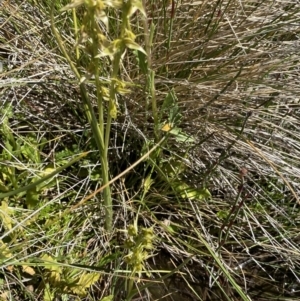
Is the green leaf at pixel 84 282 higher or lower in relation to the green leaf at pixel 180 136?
lower

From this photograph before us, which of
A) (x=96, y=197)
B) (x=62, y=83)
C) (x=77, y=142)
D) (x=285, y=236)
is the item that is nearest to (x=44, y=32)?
(x=62, y=83)

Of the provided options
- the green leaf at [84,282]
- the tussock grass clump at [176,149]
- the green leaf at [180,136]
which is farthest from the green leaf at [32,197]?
the green leaf at [180,136]

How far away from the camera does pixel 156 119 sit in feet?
3.50

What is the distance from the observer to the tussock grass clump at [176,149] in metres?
1.08

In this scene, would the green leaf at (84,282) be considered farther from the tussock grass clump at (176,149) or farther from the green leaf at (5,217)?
the green leaf at (5,217)

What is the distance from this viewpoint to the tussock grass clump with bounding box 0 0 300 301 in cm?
108

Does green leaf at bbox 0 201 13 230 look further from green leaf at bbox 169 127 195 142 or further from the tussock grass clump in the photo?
green leaf at bbox 169 127 195 142

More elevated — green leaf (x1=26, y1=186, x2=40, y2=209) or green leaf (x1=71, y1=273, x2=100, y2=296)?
green leaf (x1=26, y1=186, x2=40, y2=209)

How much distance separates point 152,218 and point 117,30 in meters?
0.38

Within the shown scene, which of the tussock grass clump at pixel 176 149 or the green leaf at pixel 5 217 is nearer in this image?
the green leaf at pixel 5 217

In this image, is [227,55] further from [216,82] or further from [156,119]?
[156,119]

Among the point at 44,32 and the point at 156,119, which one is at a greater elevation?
the point at 44,32

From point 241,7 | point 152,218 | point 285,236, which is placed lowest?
point 285,236

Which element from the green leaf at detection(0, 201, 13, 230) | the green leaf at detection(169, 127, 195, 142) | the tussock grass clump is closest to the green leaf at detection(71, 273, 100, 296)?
the tussock grass clump
